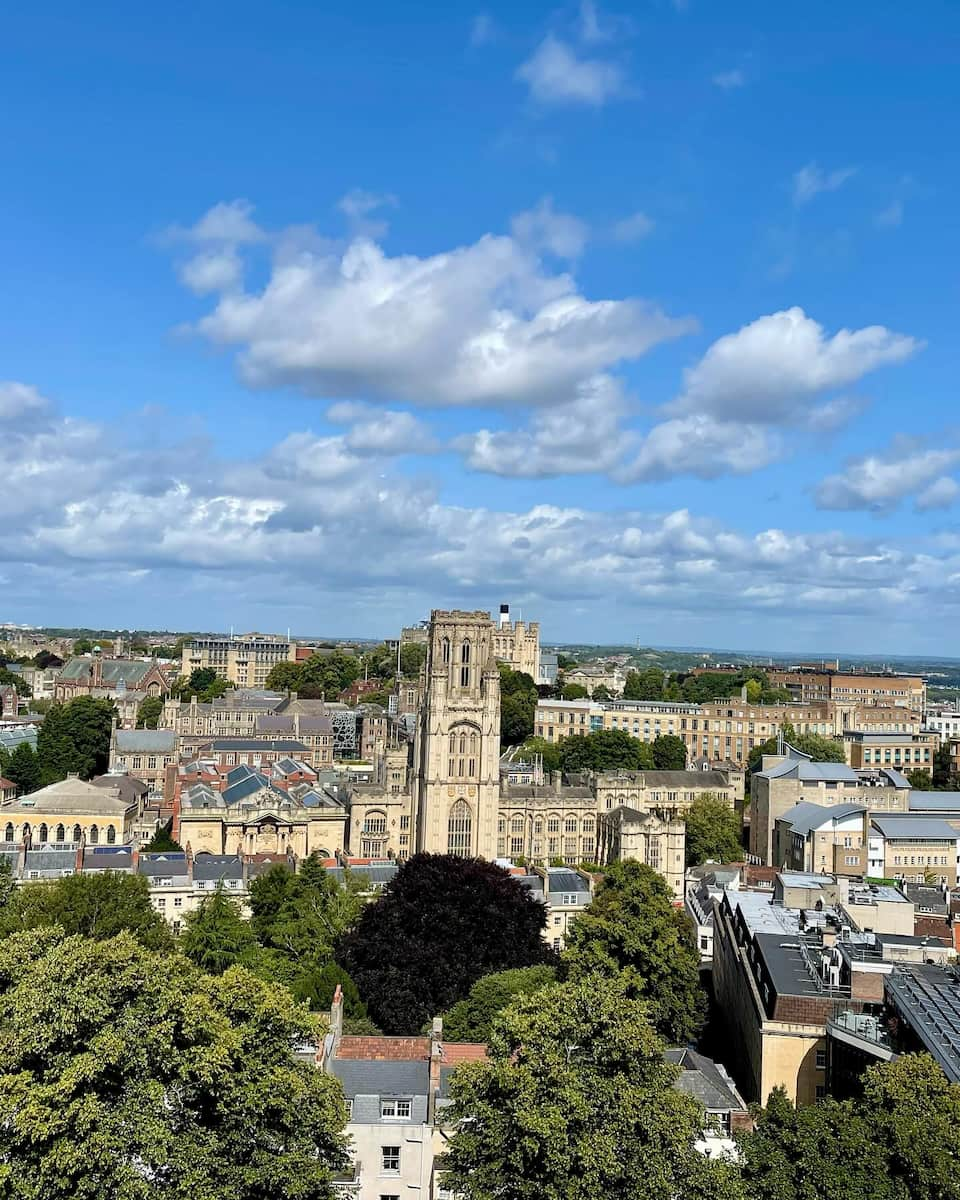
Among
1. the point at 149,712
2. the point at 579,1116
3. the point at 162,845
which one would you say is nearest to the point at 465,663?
the point at 162,845

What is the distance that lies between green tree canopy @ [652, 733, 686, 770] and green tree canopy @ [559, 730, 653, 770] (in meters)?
5.71

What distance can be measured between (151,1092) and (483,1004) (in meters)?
A: 21.5

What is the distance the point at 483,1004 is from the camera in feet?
149

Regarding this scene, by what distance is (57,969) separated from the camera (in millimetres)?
27406

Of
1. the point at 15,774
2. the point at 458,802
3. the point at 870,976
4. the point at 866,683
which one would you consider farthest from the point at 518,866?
the point at 866,683

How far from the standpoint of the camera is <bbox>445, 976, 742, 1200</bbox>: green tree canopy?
26.3m

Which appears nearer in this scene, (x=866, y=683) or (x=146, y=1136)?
(x=146, y=1136)

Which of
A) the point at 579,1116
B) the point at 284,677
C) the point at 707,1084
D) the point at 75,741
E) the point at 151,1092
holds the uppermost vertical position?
the point at 284,677

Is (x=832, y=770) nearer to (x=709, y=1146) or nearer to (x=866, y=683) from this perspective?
(x=709, y=1146)

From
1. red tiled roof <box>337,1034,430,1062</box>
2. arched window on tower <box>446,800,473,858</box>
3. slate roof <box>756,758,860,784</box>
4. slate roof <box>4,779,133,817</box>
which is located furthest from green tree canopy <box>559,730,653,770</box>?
red tiled roof <box>337,1034,430,1062</box>

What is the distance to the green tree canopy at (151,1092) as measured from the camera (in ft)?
82.4

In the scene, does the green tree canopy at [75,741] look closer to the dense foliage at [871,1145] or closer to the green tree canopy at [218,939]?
the green tree canopy at [218,939]

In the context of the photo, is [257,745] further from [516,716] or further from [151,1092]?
[151,1092]

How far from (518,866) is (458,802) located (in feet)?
25.1
